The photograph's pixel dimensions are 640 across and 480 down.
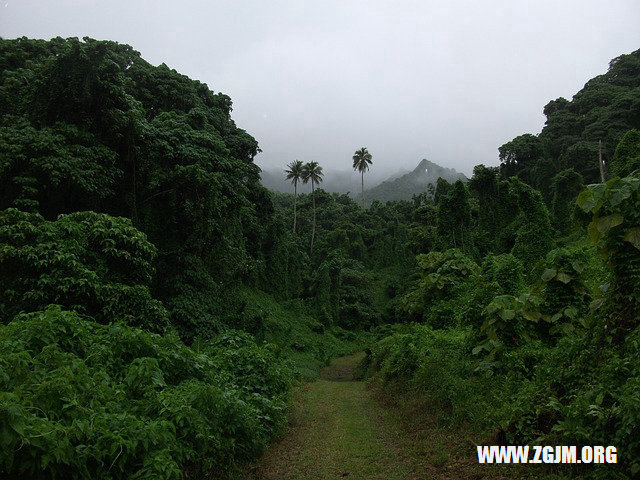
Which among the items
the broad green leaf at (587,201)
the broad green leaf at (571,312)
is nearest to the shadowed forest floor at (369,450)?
the broad green leaf at (571,312)


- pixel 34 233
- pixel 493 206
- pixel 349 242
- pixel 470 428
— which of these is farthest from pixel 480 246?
pixel 34 233

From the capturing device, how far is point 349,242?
59656 millimetres

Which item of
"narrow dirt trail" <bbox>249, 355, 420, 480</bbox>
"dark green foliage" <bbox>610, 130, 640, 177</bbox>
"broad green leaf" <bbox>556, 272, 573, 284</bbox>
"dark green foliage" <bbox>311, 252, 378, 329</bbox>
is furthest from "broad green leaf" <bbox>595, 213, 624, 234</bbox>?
"dark green foliage" <bbox>311, 252, 378, 329</bbox>

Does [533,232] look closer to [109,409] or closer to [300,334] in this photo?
[300,334]

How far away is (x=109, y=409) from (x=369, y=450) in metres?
4.76

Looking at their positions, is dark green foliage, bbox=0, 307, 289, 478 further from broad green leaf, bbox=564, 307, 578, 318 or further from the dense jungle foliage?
broad green leaf, bbox=564, 307, 578, 318

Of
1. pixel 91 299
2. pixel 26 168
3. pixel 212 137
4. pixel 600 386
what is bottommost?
pixel 600 386

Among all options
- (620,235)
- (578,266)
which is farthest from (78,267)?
(578,266)

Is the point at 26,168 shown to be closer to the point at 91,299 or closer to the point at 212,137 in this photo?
the point at 91,299

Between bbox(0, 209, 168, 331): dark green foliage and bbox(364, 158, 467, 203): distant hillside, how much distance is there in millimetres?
118571

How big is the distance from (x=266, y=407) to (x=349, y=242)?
51.7m

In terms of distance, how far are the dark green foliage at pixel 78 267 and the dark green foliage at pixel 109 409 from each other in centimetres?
232

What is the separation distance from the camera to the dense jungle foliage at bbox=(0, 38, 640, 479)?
4.36m

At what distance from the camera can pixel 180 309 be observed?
1355cm
